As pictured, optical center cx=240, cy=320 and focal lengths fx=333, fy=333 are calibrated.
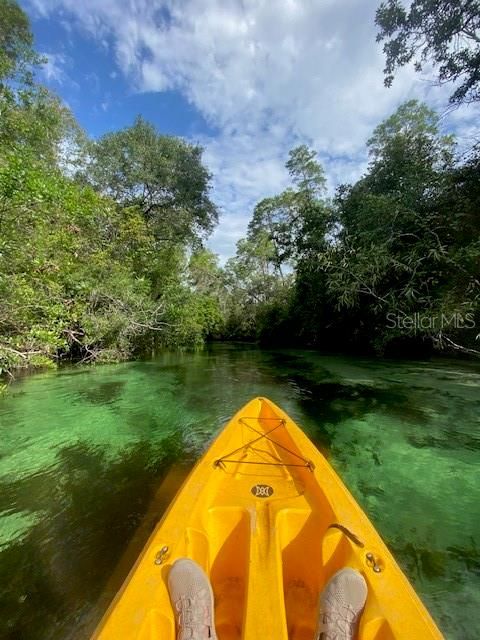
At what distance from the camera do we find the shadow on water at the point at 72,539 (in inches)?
79.3

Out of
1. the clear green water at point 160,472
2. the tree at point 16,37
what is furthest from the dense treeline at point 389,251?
the tree at point 16,37

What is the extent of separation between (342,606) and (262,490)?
1165 millimetres

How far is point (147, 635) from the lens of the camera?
4.50ft

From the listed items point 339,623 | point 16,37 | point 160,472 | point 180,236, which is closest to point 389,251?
point 160,472

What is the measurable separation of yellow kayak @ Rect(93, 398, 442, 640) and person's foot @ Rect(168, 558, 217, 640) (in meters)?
0.04

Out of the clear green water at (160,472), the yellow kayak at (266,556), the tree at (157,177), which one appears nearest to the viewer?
the yellow kayak at (266,556)

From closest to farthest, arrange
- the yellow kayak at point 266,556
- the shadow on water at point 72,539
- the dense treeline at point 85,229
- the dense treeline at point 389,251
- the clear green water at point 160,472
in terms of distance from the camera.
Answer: the yellow kayak at point 266,556 → the shadow on water at point 72,539 → the clear green water at point 160,472 → the dense treeline at point 85,229 → the dense treeline at point 389,251

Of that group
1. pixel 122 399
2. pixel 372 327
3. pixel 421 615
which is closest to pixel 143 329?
pixel 122 399

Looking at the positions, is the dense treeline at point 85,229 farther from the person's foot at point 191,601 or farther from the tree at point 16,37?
the person's foot at point 191,601

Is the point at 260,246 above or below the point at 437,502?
above

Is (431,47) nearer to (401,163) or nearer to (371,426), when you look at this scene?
(401,163)

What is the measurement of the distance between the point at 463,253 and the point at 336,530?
7.25 m

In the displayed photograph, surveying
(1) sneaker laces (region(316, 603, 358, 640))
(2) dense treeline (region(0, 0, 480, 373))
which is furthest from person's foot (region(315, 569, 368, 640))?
(2) dense treeline (region(0, 0, 480, 373))

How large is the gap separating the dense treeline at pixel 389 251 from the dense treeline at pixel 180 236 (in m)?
0.06
